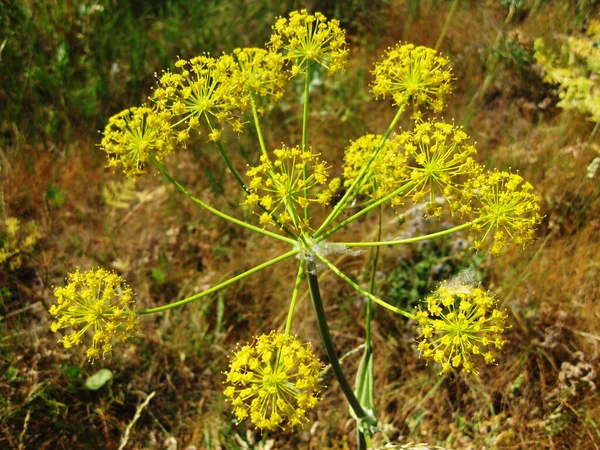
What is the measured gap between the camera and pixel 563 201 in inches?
167

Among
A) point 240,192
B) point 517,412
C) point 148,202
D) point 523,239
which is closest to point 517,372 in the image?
point 517,412

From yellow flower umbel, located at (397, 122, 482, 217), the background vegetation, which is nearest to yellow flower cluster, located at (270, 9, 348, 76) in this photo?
yellow flower umbel, located at (397, 122, 482, 217)

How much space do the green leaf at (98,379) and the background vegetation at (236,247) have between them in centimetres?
10

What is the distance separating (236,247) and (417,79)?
2.43 meters

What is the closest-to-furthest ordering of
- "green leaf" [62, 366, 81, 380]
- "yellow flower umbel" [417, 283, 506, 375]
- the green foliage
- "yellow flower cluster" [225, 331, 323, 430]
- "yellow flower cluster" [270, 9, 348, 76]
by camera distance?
"yellow flower cluster" [225, 331, 323, 430]
"yellow flower umbel" [417, 283, 506, 375]
"yellow flower cluster" [270, 9, 348, 76]
"green leaf" [62, 366, 81, 380]
the green foliage

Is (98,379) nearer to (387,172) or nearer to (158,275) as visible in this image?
(158,275)

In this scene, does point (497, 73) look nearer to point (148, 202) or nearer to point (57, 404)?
point (148, 202)

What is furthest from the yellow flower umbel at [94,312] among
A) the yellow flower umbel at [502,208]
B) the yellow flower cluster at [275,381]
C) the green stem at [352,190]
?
the yellow flower umbel at [502,208]

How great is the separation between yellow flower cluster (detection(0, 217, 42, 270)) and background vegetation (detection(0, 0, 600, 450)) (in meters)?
0.05

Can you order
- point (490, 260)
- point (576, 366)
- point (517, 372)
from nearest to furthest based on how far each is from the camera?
1. point (576, 366)
2. point (517, 372)
3. point (490, 260)

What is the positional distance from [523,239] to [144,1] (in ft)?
16.6

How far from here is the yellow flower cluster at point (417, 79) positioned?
272 centimetres

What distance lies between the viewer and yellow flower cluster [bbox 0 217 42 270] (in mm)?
4148

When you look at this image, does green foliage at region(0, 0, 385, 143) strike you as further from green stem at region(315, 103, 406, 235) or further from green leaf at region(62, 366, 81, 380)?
green stem at region(315, 103, 406, 235)
